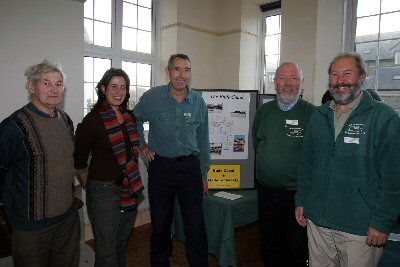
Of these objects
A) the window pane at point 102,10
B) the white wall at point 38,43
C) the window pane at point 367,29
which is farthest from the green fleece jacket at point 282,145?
the window pane at point 102,10

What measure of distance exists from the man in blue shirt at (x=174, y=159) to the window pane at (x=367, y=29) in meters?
2.66

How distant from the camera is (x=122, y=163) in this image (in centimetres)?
179

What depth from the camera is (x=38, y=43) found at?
2.67 metres

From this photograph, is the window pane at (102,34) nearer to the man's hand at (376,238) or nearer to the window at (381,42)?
the window at (381,42)

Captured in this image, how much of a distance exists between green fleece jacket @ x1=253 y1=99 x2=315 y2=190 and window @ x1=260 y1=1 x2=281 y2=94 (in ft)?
8.53

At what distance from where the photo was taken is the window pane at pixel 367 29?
3642 mm

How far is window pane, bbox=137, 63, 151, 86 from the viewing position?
4105 millimetres

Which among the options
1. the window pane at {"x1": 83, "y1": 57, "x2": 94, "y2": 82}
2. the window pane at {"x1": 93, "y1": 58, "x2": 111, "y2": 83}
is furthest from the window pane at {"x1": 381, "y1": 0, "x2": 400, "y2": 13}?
the window pane at {"x1": 83, "y1": 57, "x2": 94, "y2": 82}

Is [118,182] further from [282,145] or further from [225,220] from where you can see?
[282,145]

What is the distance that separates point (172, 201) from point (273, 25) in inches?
130

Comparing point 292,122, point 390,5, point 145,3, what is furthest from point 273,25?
point 292,122

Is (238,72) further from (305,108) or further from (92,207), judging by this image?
(92,207)

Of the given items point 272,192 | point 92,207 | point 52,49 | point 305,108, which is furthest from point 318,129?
point 52,49

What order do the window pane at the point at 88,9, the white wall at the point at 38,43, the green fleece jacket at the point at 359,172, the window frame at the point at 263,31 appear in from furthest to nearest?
the window frame at the point at 263,31, the window pane at the point at 88,9, the white wall at the point at 38,43, the green fleece jacket at the point at 359,172
